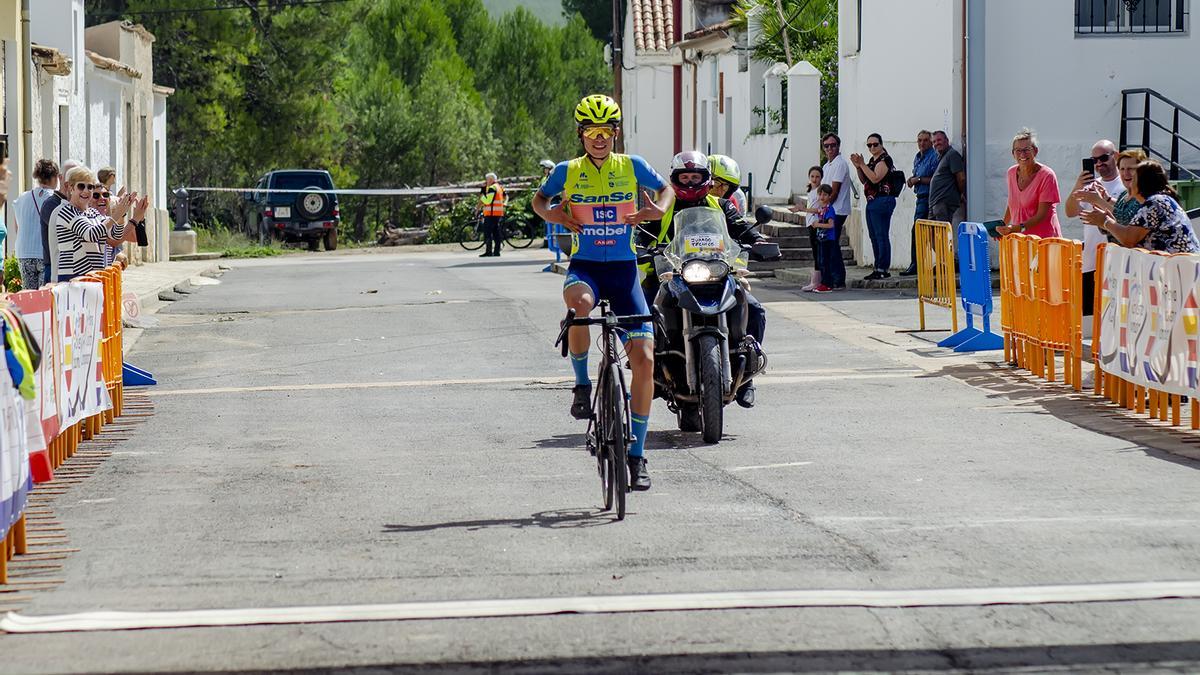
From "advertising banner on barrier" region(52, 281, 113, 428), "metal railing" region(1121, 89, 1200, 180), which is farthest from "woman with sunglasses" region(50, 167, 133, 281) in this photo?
"metal railing" region(1121, 89, 1200, 180)

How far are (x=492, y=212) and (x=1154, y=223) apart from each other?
27511 millimetres

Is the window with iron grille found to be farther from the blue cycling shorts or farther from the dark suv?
the dark suv

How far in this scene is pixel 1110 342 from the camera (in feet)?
40.0

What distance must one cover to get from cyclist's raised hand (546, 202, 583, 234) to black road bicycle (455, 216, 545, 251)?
32.0 m

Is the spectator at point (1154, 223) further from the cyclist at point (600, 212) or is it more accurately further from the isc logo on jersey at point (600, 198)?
the isc logo on jersey at point (600, 198)

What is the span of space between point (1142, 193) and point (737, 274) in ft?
10.2

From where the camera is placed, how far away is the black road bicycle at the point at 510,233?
42047 mm

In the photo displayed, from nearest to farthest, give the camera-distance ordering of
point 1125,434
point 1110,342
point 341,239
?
point 1125,434
point 1110,342
point 341,239

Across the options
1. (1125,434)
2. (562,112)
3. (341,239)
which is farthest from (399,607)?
(562,112)

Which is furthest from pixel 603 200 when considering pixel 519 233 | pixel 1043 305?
pixel 519 233

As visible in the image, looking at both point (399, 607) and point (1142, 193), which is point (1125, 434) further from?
point (399, 607)

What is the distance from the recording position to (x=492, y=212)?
127 ft

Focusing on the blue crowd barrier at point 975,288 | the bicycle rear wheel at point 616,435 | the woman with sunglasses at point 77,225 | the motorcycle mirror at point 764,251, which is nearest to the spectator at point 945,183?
the blue crowd barrier at point 975,288

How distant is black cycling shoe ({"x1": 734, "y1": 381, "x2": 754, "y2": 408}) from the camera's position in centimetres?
1106
